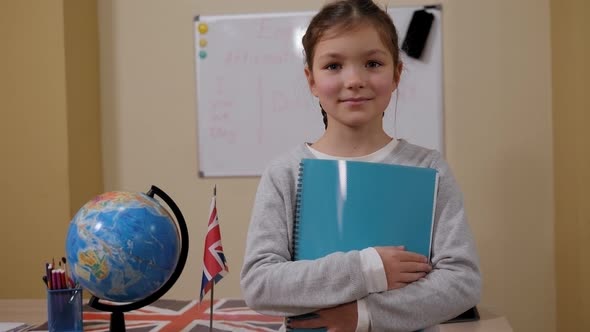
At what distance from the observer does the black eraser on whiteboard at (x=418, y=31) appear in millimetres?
2891

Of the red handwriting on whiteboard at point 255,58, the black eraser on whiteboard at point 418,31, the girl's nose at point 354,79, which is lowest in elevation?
the girl's nose at point 354,79

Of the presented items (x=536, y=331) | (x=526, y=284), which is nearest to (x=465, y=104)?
(x=526, y=284)

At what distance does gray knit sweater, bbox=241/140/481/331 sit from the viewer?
1.06 m

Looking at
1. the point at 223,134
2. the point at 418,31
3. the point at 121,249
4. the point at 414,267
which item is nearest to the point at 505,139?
the point at 418,31

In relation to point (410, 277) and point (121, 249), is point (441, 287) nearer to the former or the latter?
point (410, 277)

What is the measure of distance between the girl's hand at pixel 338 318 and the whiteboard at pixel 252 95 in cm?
196

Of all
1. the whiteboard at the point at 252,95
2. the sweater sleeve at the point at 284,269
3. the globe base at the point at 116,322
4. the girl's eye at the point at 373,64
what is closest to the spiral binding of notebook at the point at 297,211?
the sweater sleeve at the point at 284,269

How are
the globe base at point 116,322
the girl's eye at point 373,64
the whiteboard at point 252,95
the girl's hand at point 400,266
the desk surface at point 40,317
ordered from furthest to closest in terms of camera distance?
1. the whiteboard at point 252,95
2. the desk surface at point 40,317
3. the globe base at point 116,322
4. the girl's eye at point 373,64
5. the girl's hand at point 400,266

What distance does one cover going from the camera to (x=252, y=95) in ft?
10.0

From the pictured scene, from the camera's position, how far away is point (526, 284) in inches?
115

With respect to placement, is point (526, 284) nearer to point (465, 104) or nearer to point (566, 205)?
point (566, 205)

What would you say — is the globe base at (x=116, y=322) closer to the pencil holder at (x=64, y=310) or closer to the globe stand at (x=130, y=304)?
the globe stand at (x=130, y=304)

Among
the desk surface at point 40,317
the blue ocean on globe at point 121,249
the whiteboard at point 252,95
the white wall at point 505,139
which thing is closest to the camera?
the blue ocean on globe at point 121,249

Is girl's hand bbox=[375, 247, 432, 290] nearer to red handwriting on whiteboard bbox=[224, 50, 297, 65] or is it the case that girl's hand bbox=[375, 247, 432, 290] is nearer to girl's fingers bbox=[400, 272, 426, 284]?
girl's fingers bbox=[400, 272, 426, 284]
